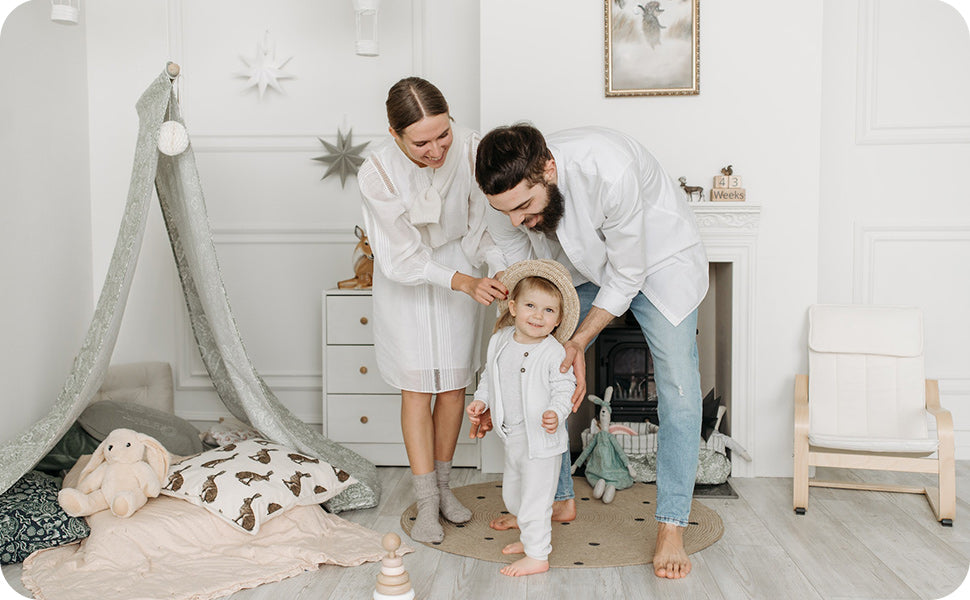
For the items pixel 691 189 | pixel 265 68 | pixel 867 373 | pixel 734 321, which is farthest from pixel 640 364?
pixel 265 68

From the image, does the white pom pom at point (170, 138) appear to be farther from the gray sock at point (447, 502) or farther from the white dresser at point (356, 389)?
the gray sock at point (447, 502)

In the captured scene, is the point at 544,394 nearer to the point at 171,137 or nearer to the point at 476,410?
the point at 476,410

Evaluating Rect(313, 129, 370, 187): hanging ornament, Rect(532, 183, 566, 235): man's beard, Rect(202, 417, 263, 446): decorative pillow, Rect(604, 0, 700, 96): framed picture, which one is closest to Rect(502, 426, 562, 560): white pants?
Rect(532, 183, 566, 235): man's beard

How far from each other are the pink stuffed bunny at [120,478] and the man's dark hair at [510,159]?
143 centimetres

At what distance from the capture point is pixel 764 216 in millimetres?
3355

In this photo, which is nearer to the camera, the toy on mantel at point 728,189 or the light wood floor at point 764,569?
the light wood floor at point 764,569

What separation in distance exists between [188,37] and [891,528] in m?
3.65

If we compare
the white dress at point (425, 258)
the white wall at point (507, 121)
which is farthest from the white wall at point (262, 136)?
the white dress at point (425, 258)

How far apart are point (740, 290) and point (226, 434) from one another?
90.9 inches

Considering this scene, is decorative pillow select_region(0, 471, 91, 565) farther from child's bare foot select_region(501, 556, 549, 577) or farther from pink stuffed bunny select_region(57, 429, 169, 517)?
child's bare foot select_region(501, 556, 549, 577)

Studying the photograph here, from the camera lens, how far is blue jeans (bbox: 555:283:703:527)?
2428 mm

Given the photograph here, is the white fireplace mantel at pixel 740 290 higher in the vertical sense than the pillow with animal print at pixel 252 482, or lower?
higher

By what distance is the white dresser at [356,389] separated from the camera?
11.6 feet

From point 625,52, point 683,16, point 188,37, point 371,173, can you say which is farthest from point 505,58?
point 188,37
